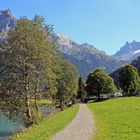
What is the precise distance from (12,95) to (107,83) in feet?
429

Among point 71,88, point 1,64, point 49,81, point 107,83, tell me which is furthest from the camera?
point 107,83

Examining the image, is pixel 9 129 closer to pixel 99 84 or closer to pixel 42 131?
pixel 42 131

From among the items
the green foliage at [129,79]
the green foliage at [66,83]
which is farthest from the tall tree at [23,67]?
the green foliage at [129,79]

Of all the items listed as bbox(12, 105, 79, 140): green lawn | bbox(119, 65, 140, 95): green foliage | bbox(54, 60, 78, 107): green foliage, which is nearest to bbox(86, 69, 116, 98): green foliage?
bbox(119, 65, 140, 95): green foliage

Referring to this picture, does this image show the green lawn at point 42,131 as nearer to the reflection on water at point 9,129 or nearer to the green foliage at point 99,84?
the reflection on water at point 9,129

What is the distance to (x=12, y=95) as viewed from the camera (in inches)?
2197

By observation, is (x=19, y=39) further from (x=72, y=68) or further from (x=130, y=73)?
(x=130, y=73)

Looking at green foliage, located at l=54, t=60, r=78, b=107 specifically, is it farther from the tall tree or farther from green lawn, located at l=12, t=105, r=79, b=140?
green lawn, located at l=12, t=105, r=79, b=140

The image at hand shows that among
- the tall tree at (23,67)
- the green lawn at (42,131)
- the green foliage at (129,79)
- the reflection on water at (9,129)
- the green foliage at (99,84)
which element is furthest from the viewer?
the green foliage at (99,84)

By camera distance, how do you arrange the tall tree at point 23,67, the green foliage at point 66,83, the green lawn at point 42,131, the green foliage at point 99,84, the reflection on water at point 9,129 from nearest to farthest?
the green lawn at point 42,131 < the tall tree at point 23,67 < the reflection on water at point 9,129 < the green foliage at point 66,83 < the green foliage at point 99,84

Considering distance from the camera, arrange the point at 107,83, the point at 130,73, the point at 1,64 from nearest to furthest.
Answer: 1. the point at 1,64
2. the point at 130,73
3. the point at 107,83

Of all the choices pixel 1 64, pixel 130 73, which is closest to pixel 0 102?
pixel 1 64

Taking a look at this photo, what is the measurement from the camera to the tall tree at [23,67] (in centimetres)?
5550

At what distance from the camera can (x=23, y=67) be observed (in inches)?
2215
